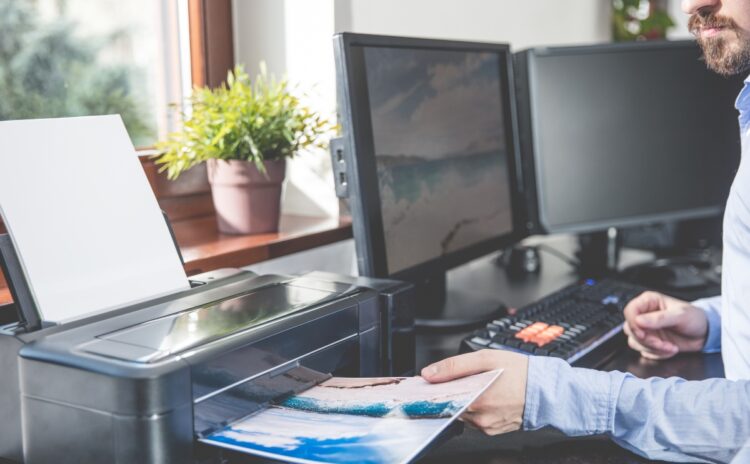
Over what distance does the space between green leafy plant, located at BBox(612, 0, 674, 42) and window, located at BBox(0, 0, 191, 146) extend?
5.50 ft

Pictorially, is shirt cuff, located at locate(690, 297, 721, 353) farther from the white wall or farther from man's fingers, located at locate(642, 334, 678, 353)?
the white wall

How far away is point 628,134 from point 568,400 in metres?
0.95

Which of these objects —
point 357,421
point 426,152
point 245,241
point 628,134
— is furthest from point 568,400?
point 628,134

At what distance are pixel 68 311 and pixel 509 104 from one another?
38.0 inches

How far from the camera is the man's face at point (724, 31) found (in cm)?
105

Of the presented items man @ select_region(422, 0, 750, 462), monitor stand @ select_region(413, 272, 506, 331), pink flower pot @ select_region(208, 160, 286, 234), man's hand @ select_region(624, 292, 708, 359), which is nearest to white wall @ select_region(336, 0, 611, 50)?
pink flower pot @ select_region(208, 160, 286, 234)

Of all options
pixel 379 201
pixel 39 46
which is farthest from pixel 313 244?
pixel 39 46

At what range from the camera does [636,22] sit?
9.21 ft

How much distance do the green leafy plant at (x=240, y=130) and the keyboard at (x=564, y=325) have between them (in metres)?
0.47

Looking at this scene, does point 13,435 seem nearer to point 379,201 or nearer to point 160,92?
point 379,201

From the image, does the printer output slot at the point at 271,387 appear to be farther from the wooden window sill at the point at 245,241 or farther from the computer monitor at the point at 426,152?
the wooden window sill at the point at 245,241

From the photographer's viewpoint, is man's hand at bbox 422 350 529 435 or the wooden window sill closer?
man's hand at bbox 422 350 529 435

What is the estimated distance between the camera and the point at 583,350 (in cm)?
112

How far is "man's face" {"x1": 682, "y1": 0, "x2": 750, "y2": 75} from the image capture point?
1049mm
